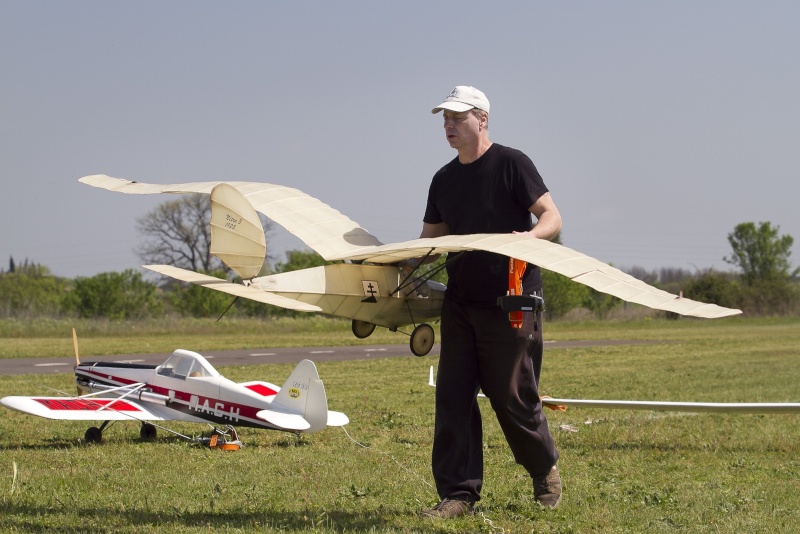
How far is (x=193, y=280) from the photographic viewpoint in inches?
233

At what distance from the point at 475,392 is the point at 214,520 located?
163cm

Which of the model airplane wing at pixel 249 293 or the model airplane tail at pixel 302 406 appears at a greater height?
the model airplane wing at pixel 249 293

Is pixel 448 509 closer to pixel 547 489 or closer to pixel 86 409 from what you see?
pixel 547 489

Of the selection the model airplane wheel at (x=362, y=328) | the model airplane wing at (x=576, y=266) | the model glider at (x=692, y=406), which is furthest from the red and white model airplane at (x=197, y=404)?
the model airplane wing at (x=576, y=266)

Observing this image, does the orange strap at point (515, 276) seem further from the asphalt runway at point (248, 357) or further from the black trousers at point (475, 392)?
the asphalt runway at point (248, 357)

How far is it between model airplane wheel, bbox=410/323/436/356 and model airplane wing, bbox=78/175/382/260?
0.86m

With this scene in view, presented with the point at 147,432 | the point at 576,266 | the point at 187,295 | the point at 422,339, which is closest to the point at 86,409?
the point at 147,432

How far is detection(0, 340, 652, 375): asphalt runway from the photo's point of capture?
20939 mm

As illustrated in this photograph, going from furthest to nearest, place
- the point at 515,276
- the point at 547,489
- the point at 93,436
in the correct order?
the point at 93,436 < the point at 547,489 < the point at 515,276

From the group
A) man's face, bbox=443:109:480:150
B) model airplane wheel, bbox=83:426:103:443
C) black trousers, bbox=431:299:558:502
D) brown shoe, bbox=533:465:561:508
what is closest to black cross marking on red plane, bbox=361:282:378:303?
black trousers, bbox=431:299:558:502

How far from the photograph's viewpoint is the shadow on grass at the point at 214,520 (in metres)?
5.12

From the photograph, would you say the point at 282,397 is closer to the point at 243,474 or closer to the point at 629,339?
the point at 243,474

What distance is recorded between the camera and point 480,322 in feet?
17.3

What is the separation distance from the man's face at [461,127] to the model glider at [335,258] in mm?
674
